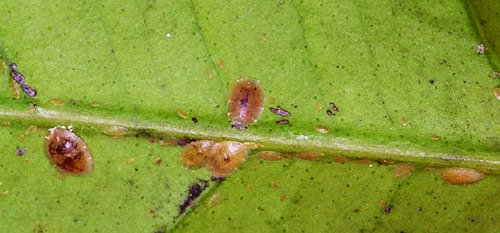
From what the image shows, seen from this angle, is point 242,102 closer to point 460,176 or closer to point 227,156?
point 227,156

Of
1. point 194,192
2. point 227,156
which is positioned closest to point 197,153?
point 227,156

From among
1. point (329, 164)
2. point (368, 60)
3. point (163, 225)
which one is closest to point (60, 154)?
point (163, 225)

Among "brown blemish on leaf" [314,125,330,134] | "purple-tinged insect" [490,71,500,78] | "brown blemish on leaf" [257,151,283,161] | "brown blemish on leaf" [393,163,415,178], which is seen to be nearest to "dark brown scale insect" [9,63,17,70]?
"brown blemish on leaf" [257,151,283,161]

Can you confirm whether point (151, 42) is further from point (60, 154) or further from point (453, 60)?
point (453, 60)

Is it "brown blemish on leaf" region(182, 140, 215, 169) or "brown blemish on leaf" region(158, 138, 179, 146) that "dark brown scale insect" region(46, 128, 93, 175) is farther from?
"brown blemish on leaf" region(182, 140, 215, 169)

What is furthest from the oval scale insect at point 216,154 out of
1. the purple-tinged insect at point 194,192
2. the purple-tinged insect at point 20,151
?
the purple-tinged insect at point 20,151
